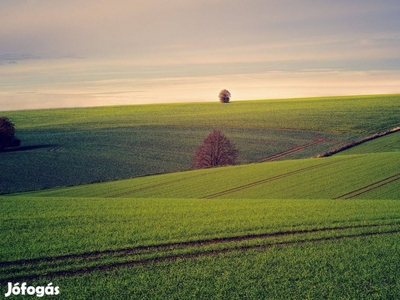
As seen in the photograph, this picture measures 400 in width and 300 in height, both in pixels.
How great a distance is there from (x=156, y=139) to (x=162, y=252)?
4839 centimetres

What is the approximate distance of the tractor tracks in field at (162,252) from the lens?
10.6 metres

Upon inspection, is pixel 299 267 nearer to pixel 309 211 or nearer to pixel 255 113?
pixel 309 211

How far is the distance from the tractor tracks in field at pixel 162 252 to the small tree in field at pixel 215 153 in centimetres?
2859

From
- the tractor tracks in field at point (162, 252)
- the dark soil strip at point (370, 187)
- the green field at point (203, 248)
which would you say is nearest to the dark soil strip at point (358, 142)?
the dark soil strip at point (370, 187)

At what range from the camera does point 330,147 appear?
165 feet

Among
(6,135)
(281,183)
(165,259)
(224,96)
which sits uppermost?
(224,96)

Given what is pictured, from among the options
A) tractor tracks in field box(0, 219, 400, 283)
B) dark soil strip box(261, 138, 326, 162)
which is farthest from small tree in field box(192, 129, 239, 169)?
tractor tracks in field box(0, 219, 400, 283)

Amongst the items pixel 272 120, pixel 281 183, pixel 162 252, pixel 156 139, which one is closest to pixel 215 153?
pixel 281 183

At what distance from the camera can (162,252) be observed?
38.9ft

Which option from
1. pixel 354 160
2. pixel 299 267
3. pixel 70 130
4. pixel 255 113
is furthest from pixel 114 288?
pixel 255 113

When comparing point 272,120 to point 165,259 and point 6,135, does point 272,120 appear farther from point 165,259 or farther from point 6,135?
point 165,259

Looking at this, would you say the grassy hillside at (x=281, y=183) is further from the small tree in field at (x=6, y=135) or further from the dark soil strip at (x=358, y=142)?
the small tree in field at (x=6, y=135)

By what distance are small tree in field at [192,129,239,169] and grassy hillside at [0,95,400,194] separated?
195 centimetres

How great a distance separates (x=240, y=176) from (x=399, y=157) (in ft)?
49.3
